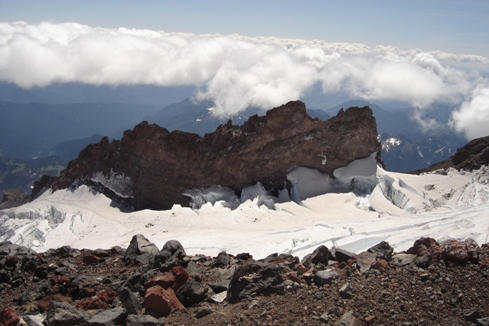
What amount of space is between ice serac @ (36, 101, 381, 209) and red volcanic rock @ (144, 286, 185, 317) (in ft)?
91.3

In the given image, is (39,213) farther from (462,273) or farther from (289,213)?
(462,273)

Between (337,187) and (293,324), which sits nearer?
(293,324)

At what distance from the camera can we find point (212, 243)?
26.5 m

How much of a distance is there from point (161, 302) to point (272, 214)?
77.3 feet

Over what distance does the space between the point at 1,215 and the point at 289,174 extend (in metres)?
25.6

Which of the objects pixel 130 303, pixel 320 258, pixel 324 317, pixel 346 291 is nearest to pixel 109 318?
pixel 130 303

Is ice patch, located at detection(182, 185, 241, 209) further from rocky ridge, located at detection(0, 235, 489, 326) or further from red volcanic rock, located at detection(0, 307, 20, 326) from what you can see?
red volcanic rock, located at detection(0, 307, 20, 326)

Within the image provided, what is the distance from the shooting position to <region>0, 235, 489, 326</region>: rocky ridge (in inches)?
364

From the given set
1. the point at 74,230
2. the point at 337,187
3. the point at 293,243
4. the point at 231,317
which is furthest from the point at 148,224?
the point at 231,317

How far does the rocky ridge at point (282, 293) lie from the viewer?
9250mm

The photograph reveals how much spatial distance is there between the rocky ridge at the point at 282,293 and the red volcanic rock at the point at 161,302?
→ 0.02 m

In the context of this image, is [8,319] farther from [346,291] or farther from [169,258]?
[346,291]

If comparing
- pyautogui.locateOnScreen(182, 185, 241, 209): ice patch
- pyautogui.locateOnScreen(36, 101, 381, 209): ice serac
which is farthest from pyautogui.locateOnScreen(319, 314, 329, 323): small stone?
pyautogui.locateOnScreen(36, 101, 381, 209): ice serac

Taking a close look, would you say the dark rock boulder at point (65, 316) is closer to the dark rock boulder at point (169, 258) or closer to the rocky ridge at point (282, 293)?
the rocky ridge at point (282, 293)
